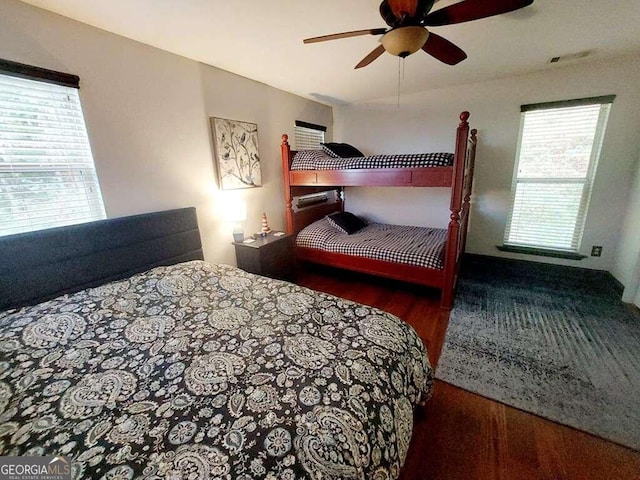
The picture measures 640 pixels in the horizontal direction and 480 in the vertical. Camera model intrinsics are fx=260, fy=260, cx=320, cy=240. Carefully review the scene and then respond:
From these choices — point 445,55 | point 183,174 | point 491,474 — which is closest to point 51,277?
point 183,174

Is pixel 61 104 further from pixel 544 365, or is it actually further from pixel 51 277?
pixel 544 365

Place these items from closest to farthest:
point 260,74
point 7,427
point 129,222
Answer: point 7,427 → point 129,222 → point 260,74

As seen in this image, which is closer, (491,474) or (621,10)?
(491,474)

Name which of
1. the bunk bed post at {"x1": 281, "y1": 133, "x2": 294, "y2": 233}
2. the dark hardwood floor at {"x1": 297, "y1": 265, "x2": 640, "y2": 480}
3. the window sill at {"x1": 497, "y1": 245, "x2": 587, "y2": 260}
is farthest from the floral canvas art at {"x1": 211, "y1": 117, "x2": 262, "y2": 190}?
the window sill at {"x1": 497, "y1": 245, "x2": 587, "y2": 260}

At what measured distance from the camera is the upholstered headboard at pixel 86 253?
4.61 ft

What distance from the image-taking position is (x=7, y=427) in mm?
809

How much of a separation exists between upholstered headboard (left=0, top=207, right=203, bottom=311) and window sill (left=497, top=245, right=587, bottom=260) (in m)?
3.58

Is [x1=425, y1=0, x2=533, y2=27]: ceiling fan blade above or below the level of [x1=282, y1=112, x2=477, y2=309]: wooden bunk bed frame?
above

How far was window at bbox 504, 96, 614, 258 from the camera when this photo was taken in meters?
2.69

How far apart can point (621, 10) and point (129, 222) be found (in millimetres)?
3483

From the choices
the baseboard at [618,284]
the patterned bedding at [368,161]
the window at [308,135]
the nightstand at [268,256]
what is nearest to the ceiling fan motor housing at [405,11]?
the patterned bedding at [368,161]

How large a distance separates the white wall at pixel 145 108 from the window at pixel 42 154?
0.22ft

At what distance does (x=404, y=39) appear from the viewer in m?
1.35

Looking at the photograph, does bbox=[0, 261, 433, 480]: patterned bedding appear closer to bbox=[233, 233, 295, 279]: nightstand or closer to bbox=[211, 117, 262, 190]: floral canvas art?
bbox=[233, 233, 295, 279]: nightstand
